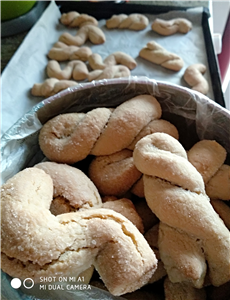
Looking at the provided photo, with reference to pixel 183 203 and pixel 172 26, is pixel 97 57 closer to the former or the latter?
pixel 172 26

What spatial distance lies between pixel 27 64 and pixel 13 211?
77 cm

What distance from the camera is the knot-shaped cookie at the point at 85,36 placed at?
3.80 feet

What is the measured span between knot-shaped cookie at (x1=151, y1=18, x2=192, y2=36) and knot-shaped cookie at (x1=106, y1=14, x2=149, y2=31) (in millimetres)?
55

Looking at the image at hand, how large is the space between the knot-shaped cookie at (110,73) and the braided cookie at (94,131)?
35 centimetres

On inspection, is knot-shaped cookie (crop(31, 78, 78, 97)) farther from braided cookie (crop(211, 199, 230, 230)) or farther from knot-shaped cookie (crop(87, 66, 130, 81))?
braided cookie (crop(211, 199, 230, 230))

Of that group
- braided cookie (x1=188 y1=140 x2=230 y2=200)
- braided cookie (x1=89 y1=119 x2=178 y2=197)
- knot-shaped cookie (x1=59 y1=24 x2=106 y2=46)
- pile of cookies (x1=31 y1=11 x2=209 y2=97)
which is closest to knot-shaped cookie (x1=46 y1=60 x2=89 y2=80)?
pile of cookies (x1=31 y1=11 x2=209 y2=97)

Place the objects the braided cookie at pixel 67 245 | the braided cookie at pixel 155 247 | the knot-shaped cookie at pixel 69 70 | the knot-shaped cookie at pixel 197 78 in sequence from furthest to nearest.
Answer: the knot-shaped cookie at pixel 69 70 → the knot-shaped cookie at pixel 197 78 → the braided cookie at pixel 155 247 → the braided cookie at pixel 67 245

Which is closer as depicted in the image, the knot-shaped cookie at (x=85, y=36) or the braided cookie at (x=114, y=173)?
the braided cookie at (x=114, y=173)

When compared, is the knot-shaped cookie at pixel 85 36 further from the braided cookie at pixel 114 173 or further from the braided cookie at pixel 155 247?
the braided cookie at pixel 155 247

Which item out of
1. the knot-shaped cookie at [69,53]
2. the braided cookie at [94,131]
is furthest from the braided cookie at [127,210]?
the knot-shaped cookie at [69,53]

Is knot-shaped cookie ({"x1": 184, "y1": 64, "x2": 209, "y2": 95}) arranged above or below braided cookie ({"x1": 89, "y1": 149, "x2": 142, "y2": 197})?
below

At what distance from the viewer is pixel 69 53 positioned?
1.12 meters

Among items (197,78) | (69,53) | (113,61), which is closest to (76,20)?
(69,53)

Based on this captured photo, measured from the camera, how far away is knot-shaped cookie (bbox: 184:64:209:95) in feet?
3.08
